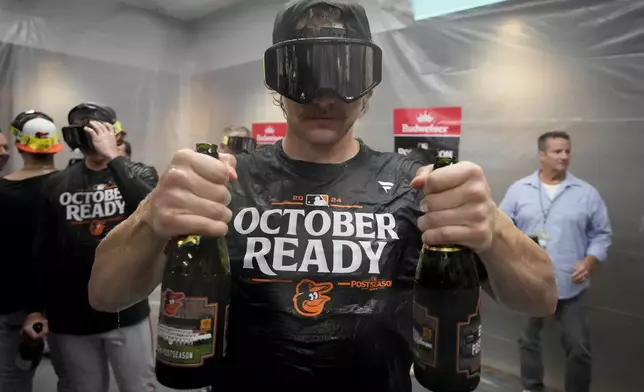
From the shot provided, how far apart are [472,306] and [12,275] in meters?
2.40

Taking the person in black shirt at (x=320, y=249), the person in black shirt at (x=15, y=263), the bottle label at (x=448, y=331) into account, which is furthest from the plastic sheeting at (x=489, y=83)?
the bottle label at (x=448, y=331)

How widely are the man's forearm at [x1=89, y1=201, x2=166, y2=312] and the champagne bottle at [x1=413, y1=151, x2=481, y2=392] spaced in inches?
19.3

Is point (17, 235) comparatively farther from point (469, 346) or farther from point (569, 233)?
point (569, 233)

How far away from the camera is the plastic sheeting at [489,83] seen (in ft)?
9.51

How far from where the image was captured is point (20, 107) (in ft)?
13.2

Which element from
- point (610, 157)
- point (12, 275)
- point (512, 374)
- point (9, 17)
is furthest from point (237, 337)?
point (9, 17)

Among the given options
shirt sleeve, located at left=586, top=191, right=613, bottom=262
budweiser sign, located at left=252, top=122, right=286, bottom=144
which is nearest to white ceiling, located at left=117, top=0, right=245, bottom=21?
budweiser sign, located at left=252, top=122, right=286, bottom=144

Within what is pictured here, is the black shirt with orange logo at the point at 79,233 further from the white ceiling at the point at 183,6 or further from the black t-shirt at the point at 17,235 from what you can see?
the white ceiling at the point at 183,6

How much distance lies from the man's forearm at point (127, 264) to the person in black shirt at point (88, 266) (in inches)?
50.1

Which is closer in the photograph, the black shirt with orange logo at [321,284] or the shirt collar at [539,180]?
the black shirt with orange logo at [321,284]

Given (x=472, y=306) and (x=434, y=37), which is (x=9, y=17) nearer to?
(x=434, y=37)

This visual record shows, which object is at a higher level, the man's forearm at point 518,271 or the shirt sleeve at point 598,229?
the man's forearm at point 518,271

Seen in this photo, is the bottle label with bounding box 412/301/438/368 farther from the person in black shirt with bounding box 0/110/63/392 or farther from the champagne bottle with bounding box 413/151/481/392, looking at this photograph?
the person in black shirt with bounding box 0/110/63/392

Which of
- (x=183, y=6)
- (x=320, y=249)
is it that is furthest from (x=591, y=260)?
(x=183, y=6)
